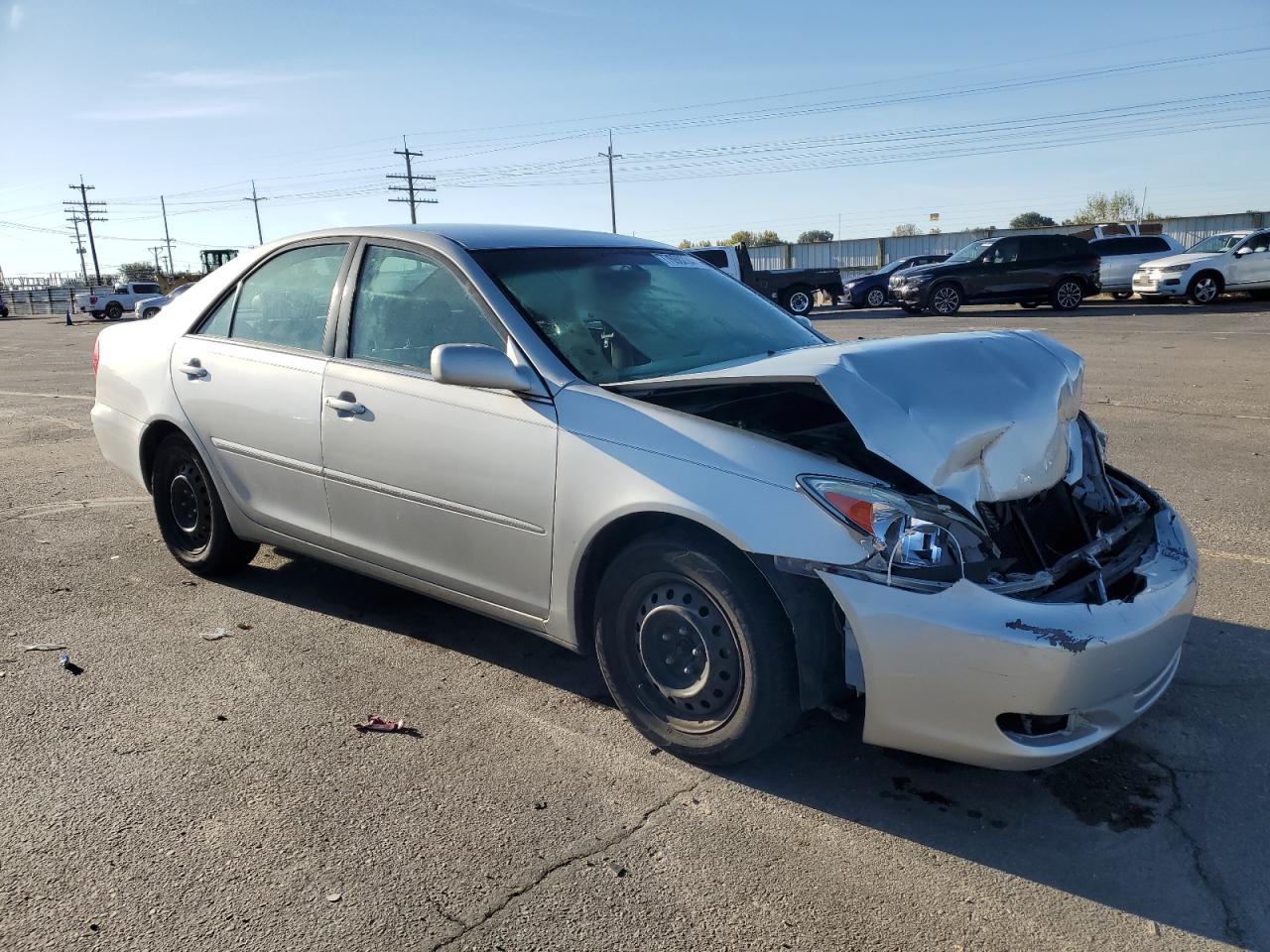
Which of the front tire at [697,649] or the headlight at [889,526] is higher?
the headlight at [889,526]

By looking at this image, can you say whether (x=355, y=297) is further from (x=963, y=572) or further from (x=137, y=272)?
(x=137, y=272)

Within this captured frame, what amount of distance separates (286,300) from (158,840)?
2465 millimetres

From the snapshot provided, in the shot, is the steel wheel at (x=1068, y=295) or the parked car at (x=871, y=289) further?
the parked car at (x=871, y=289)

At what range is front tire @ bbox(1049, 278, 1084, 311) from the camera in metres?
23.0

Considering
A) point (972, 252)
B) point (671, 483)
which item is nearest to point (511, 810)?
point (671, 483)

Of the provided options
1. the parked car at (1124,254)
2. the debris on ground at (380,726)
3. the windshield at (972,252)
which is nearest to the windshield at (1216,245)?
the parked car at (1124,254)

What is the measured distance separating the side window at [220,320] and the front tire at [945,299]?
20.2 metres

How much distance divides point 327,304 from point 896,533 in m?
→ 2.65

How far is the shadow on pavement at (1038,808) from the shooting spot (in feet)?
8.68

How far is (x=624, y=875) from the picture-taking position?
8.89 ft

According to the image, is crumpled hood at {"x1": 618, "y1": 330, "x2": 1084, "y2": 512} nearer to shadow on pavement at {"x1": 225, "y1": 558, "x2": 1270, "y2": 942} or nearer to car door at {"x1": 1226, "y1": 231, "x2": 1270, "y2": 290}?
shadow on pavement at {"x1": 225, "y1": 558, "x2": 1270, "y2": 942}

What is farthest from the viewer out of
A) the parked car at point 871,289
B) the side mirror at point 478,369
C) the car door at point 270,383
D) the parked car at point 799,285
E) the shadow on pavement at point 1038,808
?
the parked car at point 871,289

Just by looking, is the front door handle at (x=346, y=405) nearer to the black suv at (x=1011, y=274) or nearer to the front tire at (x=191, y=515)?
the front tire at (x=191, y=515)

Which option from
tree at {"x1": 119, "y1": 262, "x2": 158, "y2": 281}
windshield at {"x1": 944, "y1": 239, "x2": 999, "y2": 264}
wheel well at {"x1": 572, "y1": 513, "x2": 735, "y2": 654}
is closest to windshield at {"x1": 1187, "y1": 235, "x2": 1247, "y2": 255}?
windshield at {"x1": 944, "y1": 239, "x2": 999, "y2": 264}
